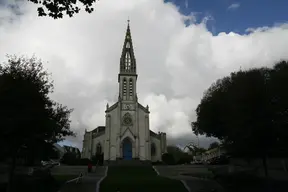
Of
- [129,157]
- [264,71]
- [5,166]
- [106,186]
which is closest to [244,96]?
[264,71]

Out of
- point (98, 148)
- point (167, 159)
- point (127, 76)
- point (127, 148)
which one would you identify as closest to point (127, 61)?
point (127, 76)

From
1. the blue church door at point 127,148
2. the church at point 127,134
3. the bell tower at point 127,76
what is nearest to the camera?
the church at point 127,134

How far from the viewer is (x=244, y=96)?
20.9 m

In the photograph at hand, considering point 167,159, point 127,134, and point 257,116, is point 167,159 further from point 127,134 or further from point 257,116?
point 257,116

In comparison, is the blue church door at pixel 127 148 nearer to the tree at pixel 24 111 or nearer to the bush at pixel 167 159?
the bush at pixel 167 159

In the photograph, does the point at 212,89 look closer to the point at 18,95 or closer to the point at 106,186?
the point at 106,186

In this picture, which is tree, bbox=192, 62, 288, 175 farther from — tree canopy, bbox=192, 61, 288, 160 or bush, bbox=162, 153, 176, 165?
bush, bbox=162, 153, 176, 165

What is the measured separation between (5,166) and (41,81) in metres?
10.4

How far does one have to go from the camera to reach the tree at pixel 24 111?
16719 millimetres

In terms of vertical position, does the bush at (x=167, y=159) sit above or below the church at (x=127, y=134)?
below

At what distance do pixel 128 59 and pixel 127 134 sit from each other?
18.2m

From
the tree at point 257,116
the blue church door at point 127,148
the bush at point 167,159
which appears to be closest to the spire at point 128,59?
the blue church door at point 127,148

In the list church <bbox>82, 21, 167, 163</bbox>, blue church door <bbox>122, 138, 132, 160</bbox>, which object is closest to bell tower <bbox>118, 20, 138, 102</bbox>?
church <bbox>82, 21, 167, 163</bbox>

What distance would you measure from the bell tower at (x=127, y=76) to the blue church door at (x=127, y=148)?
28.1 feet
